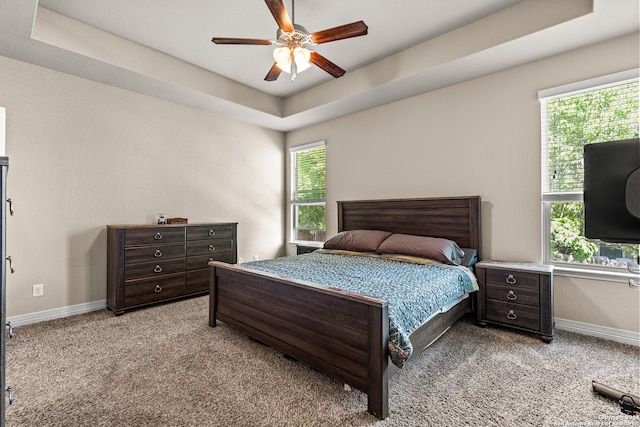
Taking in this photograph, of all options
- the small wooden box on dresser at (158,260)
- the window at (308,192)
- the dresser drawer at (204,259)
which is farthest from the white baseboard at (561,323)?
the window at (308,192)

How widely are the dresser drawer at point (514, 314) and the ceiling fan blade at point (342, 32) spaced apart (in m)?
2.55

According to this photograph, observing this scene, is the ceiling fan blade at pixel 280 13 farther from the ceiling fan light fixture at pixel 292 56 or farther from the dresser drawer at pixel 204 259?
the dresser drawer at pixel 204 259

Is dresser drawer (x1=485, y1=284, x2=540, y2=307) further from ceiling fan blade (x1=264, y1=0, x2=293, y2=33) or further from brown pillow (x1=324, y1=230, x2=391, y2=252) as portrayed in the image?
ceiling fan blade (x1=264, y1=0, x2=293, y2=33)

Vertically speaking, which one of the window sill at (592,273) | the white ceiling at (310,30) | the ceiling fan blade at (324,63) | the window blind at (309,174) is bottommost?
the window sill at (592,273)

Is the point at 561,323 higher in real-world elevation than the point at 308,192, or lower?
lower

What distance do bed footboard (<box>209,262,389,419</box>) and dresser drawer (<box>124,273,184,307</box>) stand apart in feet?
3.83

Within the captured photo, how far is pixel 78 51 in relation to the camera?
2.73 m

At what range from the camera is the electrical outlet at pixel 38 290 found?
294 cm

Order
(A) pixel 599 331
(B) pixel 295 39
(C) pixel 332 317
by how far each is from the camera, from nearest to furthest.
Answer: (C) pixel 332 317, (B) pixel 295 39, (A) pixel 599 331

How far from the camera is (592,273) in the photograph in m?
2.60

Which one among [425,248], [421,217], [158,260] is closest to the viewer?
[425,248]

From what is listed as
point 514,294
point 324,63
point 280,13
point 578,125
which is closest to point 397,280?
point 514,294

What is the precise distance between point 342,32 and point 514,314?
2.73 m

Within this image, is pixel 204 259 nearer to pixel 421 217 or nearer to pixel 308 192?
pixel 308 192
